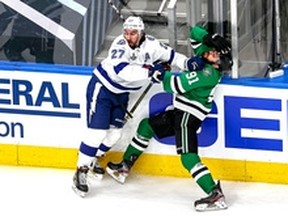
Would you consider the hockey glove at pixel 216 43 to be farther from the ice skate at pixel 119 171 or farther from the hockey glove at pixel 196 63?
the ice skate at pixel 119 171

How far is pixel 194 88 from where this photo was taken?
661 cm

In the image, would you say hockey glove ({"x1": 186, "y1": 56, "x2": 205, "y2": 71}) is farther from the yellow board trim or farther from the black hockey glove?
the yellow board trim

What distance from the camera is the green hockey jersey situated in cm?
659

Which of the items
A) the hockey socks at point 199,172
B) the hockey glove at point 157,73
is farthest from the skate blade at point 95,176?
the hockey glove at point 157,73

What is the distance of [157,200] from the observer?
6.71m

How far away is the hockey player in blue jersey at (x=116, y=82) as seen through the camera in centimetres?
666

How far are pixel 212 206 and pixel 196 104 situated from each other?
570mm

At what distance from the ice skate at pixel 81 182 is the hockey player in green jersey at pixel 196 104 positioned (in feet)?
1.56

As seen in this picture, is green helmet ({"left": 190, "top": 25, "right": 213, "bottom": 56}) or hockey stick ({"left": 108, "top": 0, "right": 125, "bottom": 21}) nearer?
green helmet ({"left": 190, "top": 25, "right": 213, "bottom": 56})

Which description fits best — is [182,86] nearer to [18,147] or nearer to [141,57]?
[141,57]

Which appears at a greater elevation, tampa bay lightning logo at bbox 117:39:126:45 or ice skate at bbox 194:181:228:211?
tampa bay lightning logo at bbox 117:39:126:45

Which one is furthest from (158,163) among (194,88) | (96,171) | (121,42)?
(121,42)

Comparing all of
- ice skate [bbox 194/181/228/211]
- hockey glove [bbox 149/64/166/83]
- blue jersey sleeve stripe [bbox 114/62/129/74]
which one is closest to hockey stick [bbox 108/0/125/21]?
blue jersey sleeve stripe [bbox 114/62/129/74]

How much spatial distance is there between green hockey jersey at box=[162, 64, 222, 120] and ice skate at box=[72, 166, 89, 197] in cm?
63
